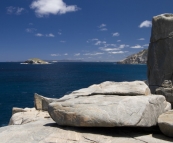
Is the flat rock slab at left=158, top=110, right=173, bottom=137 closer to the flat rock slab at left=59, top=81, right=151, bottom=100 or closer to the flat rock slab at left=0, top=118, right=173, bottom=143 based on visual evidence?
the flat rock slab at left=0, top=118, right=173, bottom=143

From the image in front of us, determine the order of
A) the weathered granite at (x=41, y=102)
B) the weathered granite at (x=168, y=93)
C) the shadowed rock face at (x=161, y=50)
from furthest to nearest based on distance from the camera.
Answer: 1. the weathered granite at (x=41, y=102)
2. the shadowed rock face at (x=161, y=50)
3. the weathered granite at (x=168, y=93)

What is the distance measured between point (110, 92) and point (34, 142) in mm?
4987

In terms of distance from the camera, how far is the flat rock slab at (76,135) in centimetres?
942

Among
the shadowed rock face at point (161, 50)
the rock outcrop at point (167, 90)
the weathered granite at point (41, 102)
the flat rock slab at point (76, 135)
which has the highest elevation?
the shadowed rock face at point (161, 50)

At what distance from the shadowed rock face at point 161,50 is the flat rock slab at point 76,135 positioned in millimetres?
8324

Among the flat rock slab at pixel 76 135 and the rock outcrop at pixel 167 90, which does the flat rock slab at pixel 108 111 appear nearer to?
the flat rock slab at pixel 76 135

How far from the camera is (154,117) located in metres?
10.5

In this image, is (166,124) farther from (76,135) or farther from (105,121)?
(76,135)

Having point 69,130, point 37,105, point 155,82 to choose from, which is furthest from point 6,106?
point 69,130

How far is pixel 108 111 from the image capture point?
9828mm

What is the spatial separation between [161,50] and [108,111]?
10.5m

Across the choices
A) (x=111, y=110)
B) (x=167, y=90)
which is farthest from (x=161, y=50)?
(x=111, y=110)

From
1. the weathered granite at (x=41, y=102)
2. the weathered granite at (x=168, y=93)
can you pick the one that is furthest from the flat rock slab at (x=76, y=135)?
the weathered granite at (x=41, y=102)

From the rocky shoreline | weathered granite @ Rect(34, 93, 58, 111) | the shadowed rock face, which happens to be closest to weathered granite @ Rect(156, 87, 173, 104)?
the shadowed rock face
